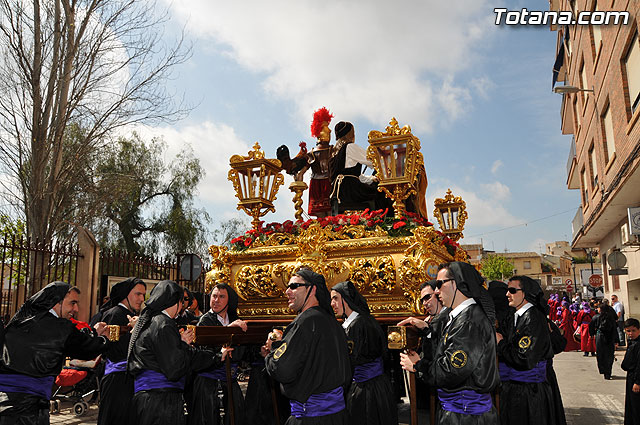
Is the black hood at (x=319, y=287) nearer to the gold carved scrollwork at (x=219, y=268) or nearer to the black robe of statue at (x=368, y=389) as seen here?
the black robe of statue at (x=368, y=389)

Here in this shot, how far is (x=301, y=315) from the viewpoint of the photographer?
369 centimetres

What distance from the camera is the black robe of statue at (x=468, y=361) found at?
3322 millimetres

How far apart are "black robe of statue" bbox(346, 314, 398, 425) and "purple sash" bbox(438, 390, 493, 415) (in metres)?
1.47

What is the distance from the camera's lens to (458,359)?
3.33 metres

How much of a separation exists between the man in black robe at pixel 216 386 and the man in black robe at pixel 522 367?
2.70m

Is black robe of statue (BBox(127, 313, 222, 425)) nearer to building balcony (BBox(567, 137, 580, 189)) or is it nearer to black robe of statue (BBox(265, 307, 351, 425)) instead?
black robe of statue (BBox(265, 307, 351, 425))

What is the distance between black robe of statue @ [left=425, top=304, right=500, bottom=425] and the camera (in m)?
3.32

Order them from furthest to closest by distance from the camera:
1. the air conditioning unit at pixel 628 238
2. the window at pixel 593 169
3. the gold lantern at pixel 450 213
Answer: the window at pixel 593 169, the air conditioning unit at pixel 628 238, the gold lantern at pixel 450 213

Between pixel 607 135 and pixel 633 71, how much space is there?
13.0ft

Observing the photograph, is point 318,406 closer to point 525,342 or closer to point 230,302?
point 525,342

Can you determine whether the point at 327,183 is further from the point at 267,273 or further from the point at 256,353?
the point at 256,353

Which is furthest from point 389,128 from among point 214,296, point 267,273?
point 214,296

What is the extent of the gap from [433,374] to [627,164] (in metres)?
10.6

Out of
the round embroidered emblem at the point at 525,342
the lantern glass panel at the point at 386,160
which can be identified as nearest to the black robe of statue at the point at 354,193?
the lantern glass panel at the point at 386,160
